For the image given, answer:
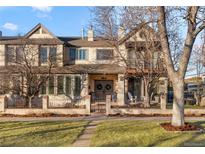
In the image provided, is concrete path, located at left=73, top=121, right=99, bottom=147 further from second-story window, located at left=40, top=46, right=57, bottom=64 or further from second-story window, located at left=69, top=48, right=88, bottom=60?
second-story window, located at left=69, top=48, right=88, bottom=60

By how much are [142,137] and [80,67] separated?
814 inches

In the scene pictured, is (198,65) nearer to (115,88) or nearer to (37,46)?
(115,88)

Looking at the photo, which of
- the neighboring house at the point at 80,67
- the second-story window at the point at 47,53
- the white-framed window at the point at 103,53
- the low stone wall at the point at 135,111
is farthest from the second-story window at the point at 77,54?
the low stone wall at the point at 135,111

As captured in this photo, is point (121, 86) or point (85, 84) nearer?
point (121, 86)

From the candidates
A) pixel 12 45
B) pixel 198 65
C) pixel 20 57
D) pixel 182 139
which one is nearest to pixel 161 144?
→ pixel 182 139

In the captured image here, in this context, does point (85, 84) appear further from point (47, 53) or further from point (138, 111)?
Result: point (138, 111)

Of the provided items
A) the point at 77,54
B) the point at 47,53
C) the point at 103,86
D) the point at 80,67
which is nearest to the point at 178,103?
the point at 80,67

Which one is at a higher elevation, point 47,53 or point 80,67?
point 47,53

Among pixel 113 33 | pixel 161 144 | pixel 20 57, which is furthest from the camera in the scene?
pixel 20 57

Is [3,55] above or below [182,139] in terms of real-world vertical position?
above

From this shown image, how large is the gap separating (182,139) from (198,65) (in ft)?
89.4

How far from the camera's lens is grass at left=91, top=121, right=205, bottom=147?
35.2 feet

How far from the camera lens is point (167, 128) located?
13820 mm

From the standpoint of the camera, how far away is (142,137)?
11.8m
